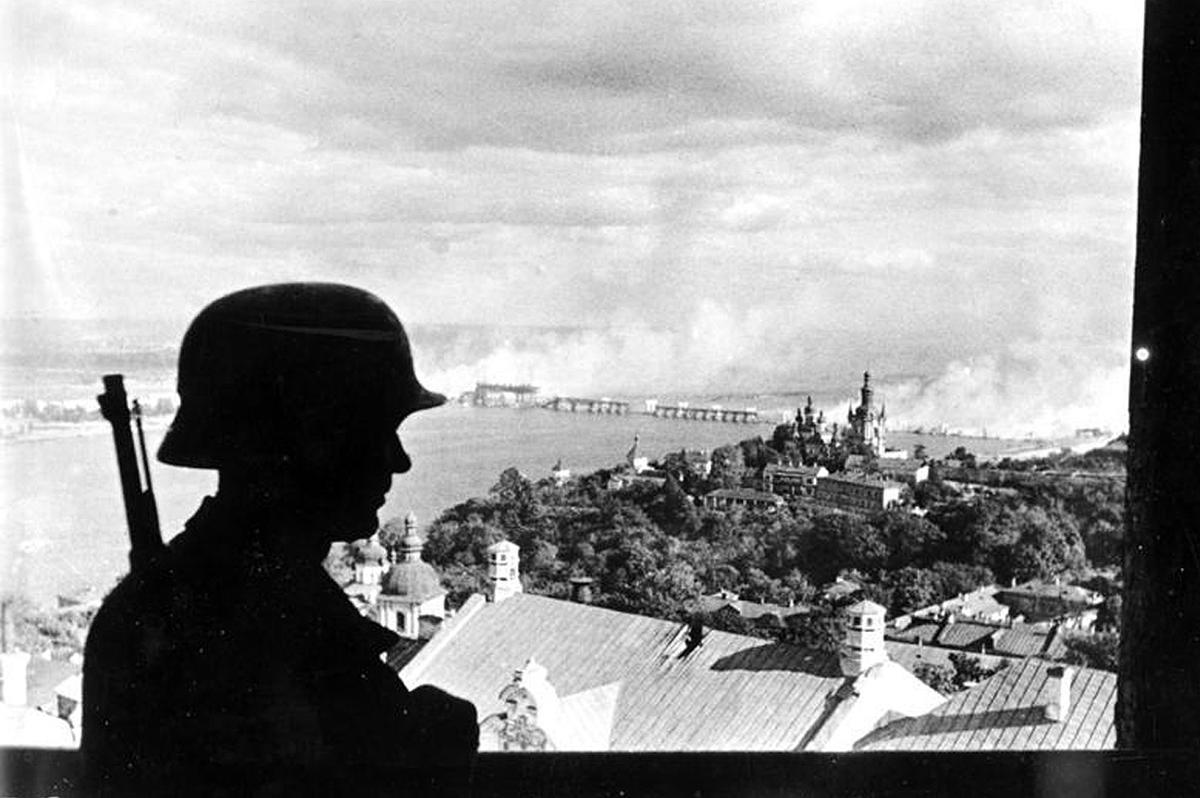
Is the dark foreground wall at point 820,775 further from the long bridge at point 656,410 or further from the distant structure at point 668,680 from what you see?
the long bridge at point 656,410

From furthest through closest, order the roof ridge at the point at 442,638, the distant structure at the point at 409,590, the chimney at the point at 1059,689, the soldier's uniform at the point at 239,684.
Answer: the chimney at the point at 1059,689 → the roof ridge at the point at 442,638 → the distant structure at the point at 409,590 → the soldier's uniform at the point at 239,684

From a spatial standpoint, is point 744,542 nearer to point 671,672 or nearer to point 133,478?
point 671,672

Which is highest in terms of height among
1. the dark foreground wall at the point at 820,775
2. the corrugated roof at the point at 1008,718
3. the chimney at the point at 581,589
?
the chimney at the point at 581,589

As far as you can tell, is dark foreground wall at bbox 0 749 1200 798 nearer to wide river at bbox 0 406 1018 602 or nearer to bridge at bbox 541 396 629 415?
wide river at bbox 0 406 1018 602

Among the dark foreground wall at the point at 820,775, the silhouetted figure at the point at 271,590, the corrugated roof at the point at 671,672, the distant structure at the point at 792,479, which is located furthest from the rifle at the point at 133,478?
the distant structure at the point at 792,479

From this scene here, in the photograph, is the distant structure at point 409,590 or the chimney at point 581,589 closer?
the distant structure at point 409,590

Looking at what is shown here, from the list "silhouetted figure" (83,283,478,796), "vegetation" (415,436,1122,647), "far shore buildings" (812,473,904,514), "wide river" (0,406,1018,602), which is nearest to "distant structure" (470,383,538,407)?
"wide river" (0,406,1018,602)

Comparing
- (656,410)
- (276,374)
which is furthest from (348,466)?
(656,410)
